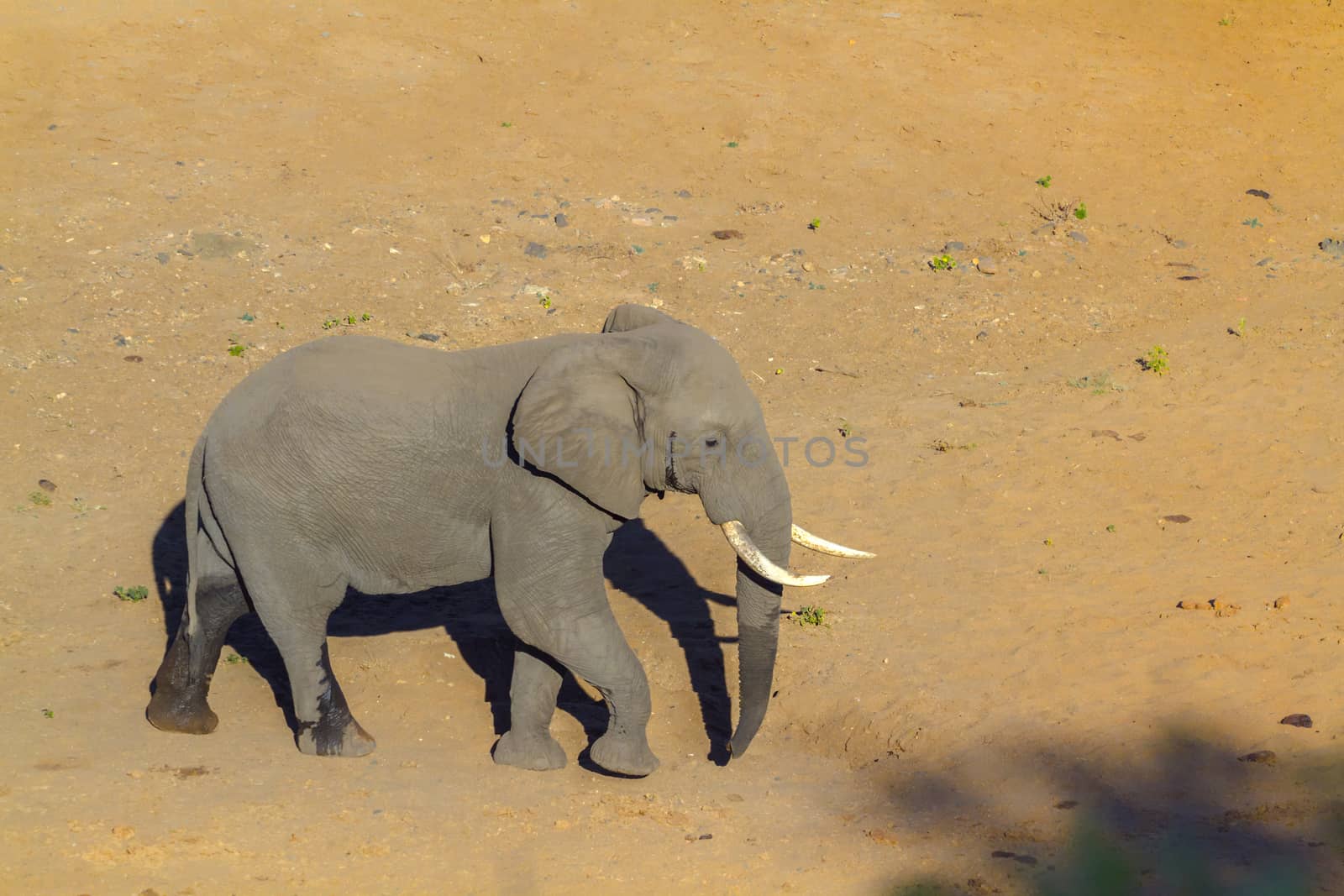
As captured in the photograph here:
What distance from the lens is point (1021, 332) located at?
13.4 m

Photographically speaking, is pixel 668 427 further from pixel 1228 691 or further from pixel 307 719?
pixel 1228 691

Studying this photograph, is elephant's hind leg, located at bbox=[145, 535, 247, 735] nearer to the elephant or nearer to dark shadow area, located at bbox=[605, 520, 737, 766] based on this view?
the elephant

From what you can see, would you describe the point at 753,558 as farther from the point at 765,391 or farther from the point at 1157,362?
the point at 1157,362

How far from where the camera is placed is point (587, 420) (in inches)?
252

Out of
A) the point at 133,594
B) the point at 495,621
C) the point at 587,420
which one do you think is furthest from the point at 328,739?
the point at 133,594

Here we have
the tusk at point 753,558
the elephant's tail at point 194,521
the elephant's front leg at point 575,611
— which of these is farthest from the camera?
the elephant's tail at point 194,521

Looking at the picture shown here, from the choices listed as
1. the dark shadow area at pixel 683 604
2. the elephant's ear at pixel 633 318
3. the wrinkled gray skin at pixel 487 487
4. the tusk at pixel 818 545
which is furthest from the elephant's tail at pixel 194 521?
the tusk at pixel 818 545

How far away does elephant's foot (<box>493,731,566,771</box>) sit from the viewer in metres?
7.23

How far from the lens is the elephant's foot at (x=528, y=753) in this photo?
723 centimetres

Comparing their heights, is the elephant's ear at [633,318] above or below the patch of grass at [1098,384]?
above

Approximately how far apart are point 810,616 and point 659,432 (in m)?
2.62

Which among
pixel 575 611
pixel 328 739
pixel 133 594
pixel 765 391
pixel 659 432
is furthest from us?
pixel 765 391

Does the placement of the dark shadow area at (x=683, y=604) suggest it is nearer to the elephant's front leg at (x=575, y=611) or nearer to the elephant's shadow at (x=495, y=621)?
the elephant's shadow at (x=495, y=621)

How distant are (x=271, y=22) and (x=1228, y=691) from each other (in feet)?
49.6
